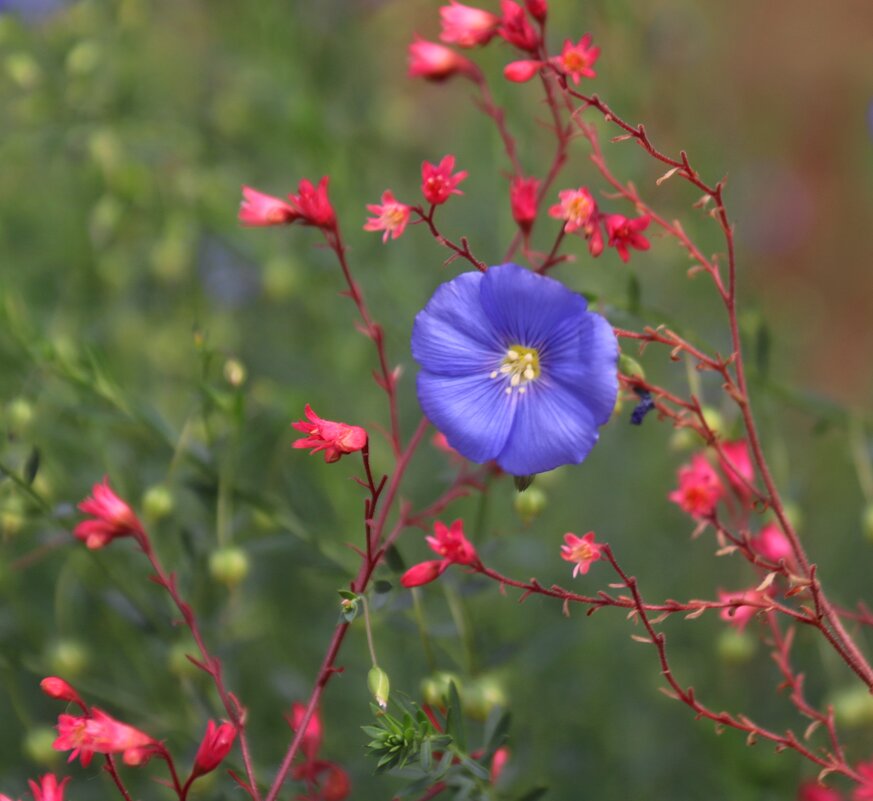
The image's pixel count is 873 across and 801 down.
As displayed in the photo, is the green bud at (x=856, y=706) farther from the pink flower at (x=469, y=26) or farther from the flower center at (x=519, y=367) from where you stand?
the pink flower at (x=469, y=26)

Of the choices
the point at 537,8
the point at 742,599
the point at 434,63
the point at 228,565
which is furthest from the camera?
the point at 228,565

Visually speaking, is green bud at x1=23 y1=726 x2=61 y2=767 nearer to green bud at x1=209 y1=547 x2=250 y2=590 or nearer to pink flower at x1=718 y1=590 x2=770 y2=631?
green bud at x1=209 y1=547 x2=250 y2=590

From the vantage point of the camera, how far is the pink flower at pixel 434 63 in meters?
0.94

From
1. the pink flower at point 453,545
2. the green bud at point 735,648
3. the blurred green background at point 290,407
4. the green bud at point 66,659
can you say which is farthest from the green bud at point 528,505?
the green bud at point 66,659

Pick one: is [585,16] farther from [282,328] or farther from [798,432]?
[798,432]

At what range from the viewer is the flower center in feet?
2.72

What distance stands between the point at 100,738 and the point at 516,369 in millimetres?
351

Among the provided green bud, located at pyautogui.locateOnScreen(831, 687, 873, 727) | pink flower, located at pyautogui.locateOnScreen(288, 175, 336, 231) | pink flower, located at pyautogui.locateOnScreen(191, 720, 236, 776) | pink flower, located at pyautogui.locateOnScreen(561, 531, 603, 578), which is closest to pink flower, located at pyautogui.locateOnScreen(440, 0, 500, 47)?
pink flower, located at pyautogui.locateOnScreen(288, 175, 336, 231)

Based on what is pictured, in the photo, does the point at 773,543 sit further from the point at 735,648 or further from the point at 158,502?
the point at 158,502

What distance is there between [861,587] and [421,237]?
0.84 meters

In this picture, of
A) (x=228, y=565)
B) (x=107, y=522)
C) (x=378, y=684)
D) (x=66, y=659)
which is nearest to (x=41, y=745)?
(x=66, y=659)

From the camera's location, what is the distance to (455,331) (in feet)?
2.66

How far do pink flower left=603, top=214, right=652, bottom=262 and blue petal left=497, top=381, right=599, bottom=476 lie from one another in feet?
0.31

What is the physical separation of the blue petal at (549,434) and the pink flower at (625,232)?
0.10 metres
